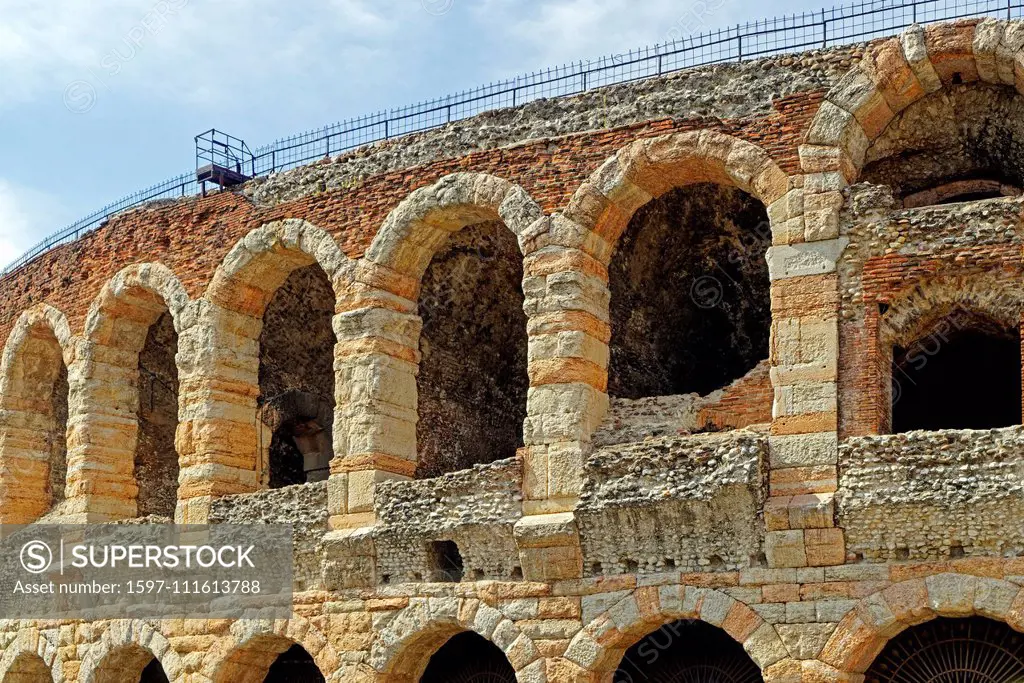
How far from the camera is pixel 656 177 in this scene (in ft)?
49.1

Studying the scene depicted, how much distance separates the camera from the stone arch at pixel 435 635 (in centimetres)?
1430

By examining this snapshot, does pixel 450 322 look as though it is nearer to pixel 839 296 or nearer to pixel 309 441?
pixel 309 441

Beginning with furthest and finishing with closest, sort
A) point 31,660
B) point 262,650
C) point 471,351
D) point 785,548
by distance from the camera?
point 31,660
point 471,351
point 262,650
point 785,548

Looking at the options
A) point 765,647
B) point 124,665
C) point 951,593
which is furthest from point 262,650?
point 951,593

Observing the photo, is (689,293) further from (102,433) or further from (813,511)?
(102,433)

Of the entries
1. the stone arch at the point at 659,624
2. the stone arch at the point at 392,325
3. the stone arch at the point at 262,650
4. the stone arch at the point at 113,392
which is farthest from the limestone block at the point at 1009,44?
the stone arch at the point at 113,392

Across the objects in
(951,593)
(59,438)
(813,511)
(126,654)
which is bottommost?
(126,654)

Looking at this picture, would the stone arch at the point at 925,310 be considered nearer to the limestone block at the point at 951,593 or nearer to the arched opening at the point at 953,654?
the limestone block at the point at 951,593

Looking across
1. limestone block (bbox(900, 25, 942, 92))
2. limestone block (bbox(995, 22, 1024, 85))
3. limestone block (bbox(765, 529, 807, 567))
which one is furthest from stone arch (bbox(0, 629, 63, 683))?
limestone block (bbox(995, 22, 1024, 85))

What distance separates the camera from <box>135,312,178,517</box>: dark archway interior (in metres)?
19.2

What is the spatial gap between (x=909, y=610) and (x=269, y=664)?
727 centimetres

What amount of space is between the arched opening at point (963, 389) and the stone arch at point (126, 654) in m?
8.22

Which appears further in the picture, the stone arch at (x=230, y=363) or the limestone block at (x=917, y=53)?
the stone arch at (x=230, y=363)

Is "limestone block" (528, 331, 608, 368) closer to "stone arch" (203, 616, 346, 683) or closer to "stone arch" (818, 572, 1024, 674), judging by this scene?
"stone arch" (818, 572, 1024, 674)
